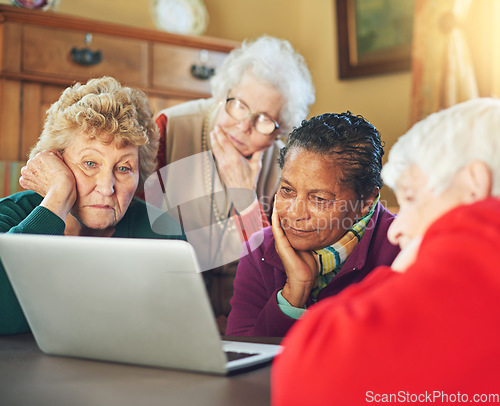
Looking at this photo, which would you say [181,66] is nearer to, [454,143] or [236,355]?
[236,355]

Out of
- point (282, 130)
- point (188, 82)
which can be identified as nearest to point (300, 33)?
point (188, 82)

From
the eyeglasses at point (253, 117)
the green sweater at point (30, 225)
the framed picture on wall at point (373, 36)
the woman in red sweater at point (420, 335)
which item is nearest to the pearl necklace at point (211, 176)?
the eyeglasses at point (253, 117)

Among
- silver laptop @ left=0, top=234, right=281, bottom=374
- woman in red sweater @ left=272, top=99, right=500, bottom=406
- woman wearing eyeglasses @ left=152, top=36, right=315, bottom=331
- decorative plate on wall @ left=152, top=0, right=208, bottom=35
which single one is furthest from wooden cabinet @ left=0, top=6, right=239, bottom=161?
woman in red sweater @ left=272, top=99, right=500, bottom=406

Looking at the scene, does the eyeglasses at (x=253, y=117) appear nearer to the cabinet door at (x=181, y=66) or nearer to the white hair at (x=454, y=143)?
the cabinet door at (x=181, y=66)

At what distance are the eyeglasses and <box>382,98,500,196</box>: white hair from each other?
1390 mm

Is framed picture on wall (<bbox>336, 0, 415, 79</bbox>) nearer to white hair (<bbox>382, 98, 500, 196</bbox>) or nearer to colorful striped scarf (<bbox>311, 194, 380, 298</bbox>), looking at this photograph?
colorful striped scarf (<bbox>311, 194, 380, 298</bbox>)

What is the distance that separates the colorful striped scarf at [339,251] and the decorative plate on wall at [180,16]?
2.00 metres

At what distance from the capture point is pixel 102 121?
4.66 ft

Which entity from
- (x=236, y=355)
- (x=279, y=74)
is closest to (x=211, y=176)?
(x=279, y=74)

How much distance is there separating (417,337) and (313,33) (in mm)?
3409

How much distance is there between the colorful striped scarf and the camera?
1357 mm

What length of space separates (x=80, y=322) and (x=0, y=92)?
6.84 feet

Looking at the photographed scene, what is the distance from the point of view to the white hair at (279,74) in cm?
209

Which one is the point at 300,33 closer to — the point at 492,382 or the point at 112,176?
the point at 112,176
